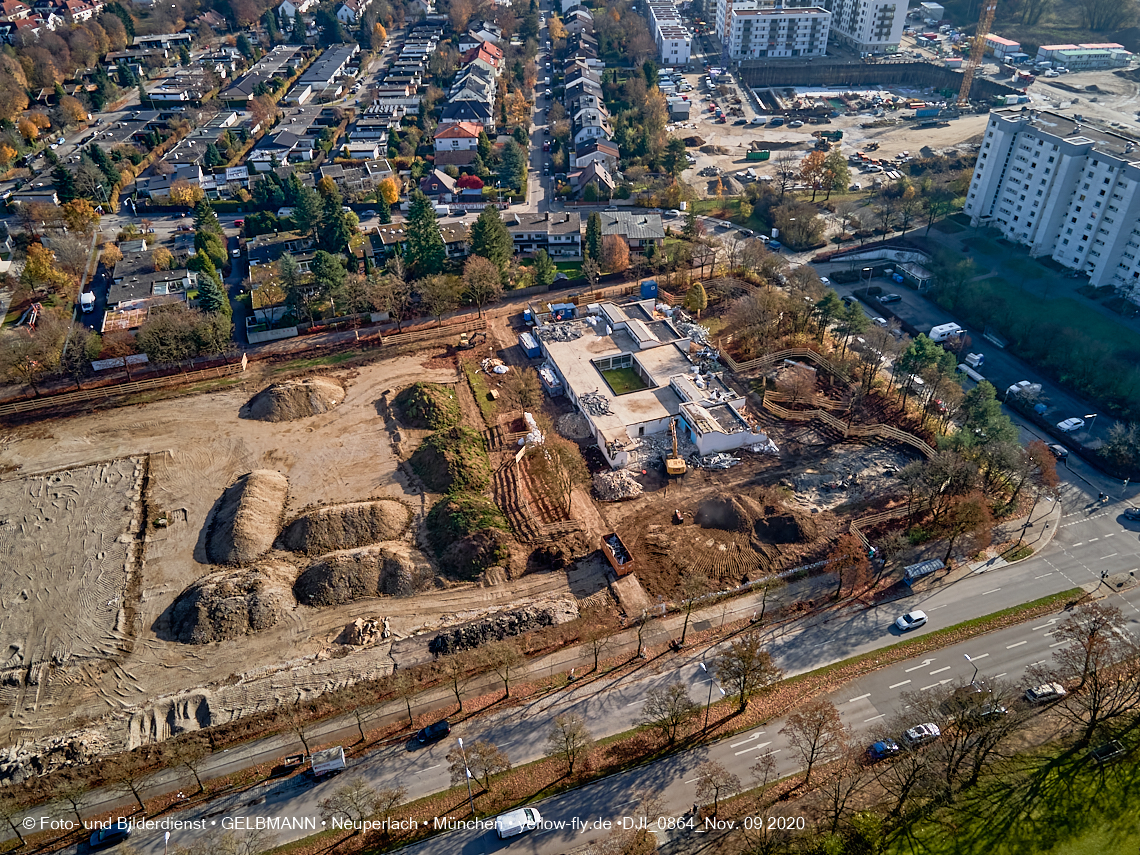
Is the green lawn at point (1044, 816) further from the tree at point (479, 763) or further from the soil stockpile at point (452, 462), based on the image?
the soil stockpile at point (452, 462)

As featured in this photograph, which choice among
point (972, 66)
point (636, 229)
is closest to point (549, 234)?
point (636, 229)

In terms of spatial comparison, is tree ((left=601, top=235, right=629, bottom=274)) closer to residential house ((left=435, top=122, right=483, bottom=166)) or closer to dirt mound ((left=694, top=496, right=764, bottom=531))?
residential house ((left=435, top=122, right=483, bottom=166))

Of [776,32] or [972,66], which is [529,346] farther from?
[776,32]

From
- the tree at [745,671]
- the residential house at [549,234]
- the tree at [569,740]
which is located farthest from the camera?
the residential house at [549,234]

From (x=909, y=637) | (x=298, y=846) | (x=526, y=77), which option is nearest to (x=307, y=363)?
(x=298, y=846)

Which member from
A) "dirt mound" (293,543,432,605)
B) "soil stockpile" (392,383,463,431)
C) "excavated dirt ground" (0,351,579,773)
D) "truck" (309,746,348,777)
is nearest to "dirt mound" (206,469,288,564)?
"excavated dirt ground" (0,351,579,773)

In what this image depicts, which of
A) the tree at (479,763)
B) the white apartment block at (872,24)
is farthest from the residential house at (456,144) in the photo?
the white apartment block at (872,24)

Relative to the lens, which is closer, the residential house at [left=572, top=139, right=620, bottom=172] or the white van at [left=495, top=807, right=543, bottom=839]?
the white van at [left=495, top=807, right=543, bottom=839]
